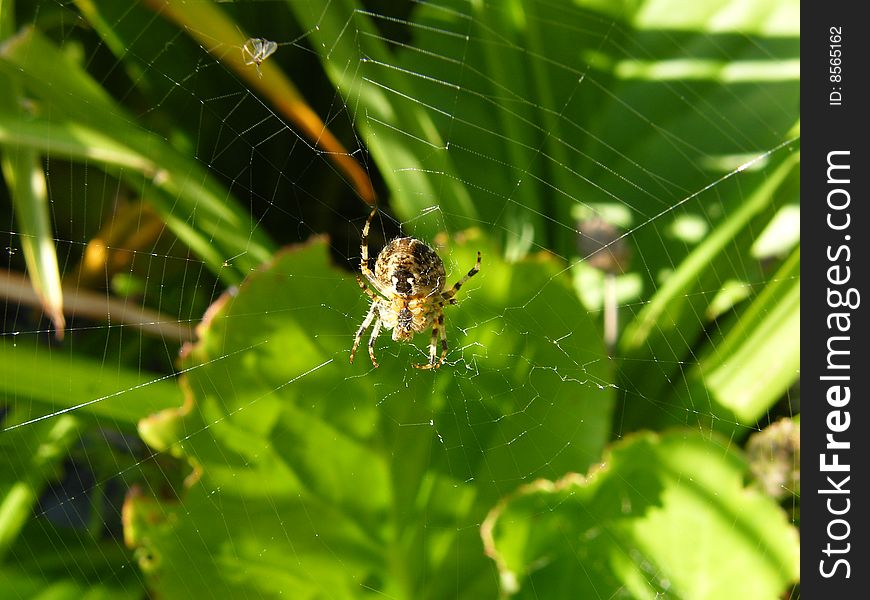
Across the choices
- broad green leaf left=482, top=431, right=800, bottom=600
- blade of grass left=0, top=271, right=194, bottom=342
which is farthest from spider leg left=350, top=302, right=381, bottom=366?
broad green leaf left=482, top=431, right=800, bottom=600

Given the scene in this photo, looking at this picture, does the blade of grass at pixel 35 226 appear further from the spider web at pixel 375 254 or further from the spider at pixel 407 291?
the spider at pixel 407 291

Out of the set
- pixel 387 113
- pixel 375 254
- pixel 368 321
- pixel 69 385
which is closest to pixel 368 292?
pixel 368 321

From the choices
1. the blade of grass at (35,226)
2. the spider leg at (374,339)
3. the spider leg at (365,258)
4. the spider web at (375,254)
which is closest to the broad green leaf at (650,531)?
the spider web at (375,254)

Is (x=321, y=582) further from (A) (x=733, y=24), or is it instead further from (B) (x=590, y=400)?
(A) (x=733, y=24)

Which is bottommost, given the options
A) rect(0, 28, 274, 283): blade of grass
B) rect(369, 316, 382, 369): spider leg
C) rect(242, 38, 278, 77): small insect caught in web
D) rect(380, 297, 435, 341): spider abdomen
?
rect(369, 316, 382, 369): spider leg

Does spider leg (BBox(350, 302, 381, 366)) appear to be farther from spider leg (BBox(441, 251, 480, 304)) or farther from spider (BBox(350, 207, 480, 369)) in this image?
spider leg (BBox(441, 251, 480, 304))
